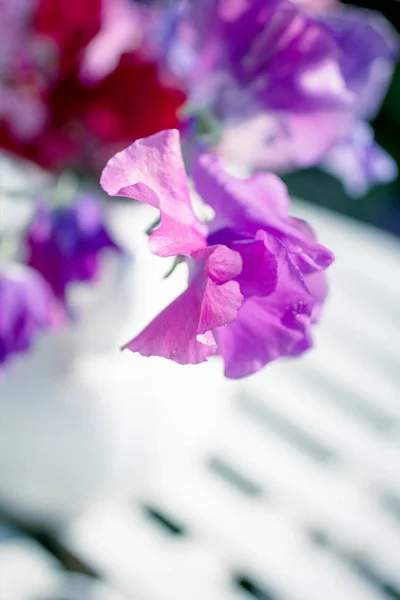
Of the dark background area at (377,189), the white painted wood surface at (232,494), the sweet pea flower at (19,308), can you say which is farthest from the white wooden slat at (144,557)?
the dark background area at (377,189)

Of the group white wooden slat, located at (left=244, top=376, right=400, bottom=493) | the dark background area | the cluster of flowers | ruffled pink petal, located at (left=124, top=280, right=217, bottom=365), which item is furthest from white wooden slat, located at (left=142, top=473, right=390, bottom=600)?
the dark background area

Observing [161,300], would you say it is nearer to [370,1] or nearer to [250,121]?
[250,121]

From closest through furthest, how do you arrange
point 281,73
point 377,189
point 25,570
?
point 281,73 < point 25,570 < point 377,189

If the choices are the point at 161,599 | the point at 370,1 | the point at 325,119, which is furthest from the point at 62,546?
the point at 370,1

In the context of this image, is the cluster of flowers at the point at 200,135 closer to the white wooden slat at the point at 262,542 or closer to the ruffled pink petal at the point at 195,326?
the ruffled pink petal at the point at 195,326

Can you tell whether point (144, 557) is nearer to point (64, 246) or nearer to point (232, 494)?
point (232, 494)

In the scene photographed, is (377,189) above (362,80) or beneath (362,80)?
beneath

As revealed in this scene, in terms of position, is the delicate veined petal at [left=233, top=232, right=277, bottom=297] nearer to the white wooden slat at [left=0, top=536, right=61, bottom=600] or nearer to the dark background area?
the white wooden slat at [left=0, top=536, right=61, bottom=600]

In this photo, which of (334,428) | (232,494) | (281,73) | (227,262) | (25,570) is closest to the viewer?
(227,262)

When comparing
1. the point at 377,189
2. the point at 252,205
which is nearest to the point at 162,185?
the point at 252,205
